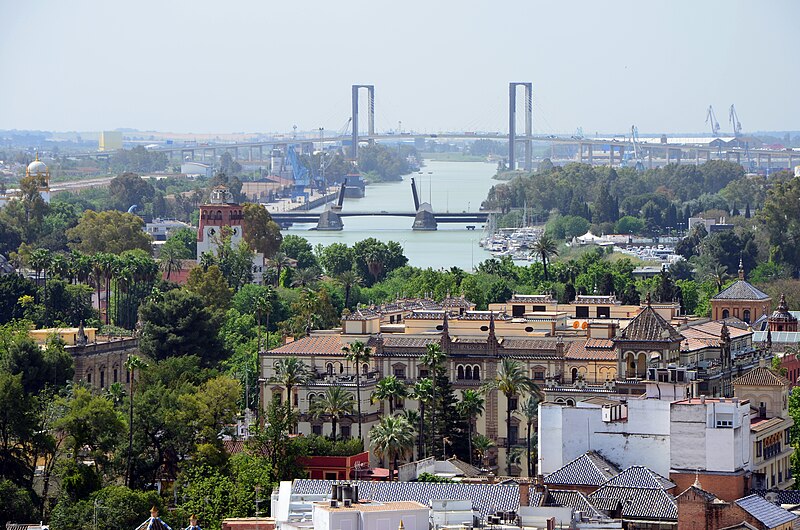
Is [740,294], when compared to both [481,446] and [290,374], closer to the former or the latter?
[290,374]

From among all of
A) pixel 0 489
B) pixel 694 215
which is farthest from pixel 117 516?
pixel 694 215

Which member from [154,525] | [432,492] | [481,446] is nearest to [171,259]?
[481,446]

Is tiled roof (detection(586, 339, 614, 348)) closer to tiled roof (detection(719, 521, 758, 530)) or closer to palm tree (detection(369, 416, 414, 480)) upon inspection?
palm tree (detection(369, 416, 414, 480))

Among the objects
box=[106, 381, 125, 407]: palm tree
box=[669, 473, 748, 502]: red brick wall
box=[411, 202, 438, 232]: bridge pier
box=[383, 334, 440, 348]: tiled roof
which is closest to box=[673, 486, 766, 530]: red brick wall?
box=[669, 473, 748, 502]: red brick wall

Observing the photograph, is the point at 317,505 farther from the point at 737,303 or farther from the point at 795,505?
the point at 737,303

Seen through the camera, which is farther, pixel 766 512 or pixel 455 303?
pixel 455 303
